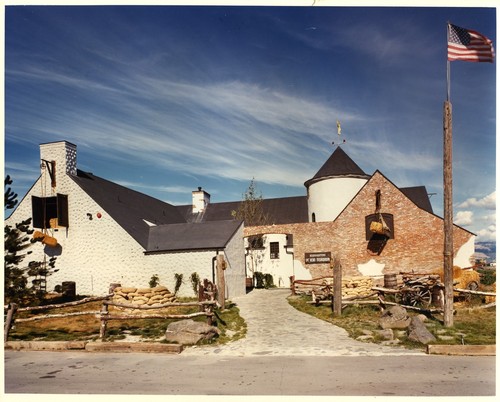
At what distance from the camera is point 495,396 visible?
6.95 meters

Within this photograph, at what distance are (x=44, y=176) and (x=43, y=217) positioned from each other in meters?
2.16

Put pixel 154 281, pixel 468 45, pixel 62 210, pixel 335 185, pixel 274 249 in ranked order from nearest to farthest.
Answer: pixel 468 45 → pixel 154 281 → pixel 62 210 → pixel 335 185 → pixel 274 249

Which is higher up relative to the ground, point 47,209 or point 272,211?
point 272,211


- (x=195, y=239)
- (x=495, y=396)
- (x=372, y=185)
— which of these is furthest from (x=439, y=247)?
(x=495, y=396)

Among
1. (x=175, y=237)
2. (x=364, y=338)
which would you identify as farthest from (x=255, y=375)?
(x=175, y=237)

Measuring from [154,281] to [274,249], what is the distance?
1179 cm

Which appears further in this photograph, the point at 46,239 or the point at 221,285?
the point at 46,239

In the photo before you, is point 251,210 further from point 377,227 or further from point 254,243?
point 377,227

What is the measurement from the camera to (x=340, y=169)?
25.9m

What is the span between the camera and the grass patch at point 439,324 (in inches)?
371

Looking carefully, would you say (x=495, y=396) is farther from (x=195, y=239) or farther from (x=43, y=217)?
(x=43, y=217)

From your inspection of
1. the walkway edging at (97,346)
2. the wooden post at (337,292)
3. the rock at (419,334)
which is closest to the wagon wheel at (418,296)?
the wooden post at (337,292)

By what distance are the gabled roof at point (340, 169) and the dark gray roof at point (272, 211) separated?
6.56 m

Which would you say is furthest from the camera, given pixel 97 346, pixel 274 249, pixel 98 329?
pixel 274 249
